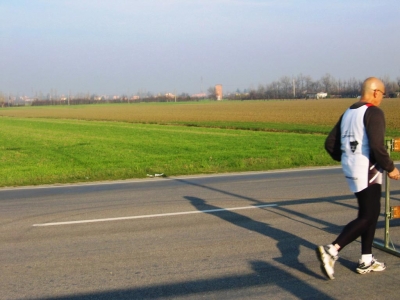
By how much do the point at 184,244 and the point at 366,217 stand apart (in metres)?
2.30

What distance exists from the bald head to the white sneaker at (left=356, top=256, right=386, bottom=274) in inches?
61.1

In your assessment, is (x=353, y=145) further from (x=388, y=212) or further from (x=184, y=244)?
(x=184, y=244)

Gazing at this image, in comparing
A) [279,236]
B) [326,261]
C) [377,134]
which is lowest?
[279,236]

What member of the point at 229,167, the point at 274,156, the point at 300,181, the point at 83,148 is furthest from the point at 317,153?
the point at 83,148

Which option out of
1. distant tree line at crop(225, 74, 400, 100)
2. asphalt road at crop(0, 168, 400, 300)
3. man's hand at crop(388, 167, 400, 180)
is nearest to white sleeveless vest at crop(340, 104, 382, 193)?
man's hand at crop(388, 167, 400, 180)

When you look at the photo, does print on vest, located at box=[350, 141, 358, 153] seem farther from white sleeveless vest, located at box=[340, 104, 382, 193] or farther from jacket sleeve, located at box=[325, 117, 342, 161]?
jacket sleeve, located at box=[325, 117, 342, 161]

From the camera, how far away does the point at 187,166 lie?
51.8 ft

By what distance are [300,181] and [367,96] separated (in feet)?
22.5

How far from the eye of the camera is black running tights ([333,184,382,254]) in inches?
198

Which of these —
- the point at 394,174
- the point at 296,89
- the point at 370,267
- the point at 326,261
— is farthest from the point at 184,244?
the point at 296,89

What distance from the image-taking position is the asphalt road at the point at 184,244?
196 inches

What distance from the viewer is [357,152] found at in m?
4.95

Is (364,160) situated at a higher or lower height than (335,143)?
lower

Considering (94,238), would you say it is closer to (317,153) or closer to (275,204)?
(275,204)
